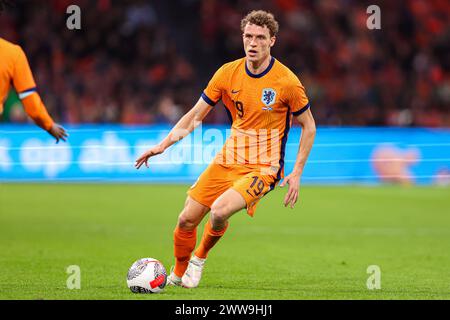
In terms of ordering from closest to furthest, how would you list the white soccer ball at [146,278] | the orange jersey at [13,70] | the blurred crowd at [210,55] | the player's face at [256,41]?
the white soccer ball at [146,278] → the player's face at [256,41] → the orange jersey at [13,70] → the blurred crowd at [210,55]

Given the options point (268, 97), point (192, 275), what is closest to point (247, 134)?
point (268, 97)

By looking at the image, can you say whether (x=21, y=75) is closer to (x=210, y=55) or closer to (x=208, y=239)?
(x=208, y=239)

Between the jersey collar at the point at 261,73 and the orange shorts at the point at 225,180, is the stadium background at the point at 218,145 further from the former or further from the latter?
the jersey collar at the point at 261,73

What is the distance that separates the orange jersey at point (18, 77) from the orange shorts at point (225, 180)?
64.7 inches

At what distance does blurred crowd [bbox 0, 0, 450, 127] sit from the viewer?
21.6 meters

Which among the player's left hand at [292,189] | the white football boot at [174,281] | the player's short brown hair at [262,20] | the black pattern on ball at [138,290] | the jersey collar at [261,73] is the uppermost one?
the player's short brown hair at [262,20]

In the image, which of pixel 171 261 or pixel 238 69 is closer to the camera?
pixel 238 69

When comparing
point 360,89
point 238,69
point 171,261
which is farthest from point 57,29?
point 238,69

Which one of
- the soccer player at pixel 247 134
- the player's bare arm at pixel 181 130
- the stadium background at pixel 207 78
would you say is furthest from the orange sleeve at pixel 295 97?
the stadium background at pixel 207 78

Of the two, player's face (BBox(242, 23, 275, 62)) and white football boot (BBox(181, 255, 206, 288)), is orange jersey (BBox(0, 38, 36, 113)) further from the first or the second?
white football boot (BBox(181, 255, 206, 288))

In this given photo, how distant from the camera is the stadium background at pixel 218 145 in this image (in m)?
9.45

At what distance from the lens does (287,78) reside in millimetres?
7863
